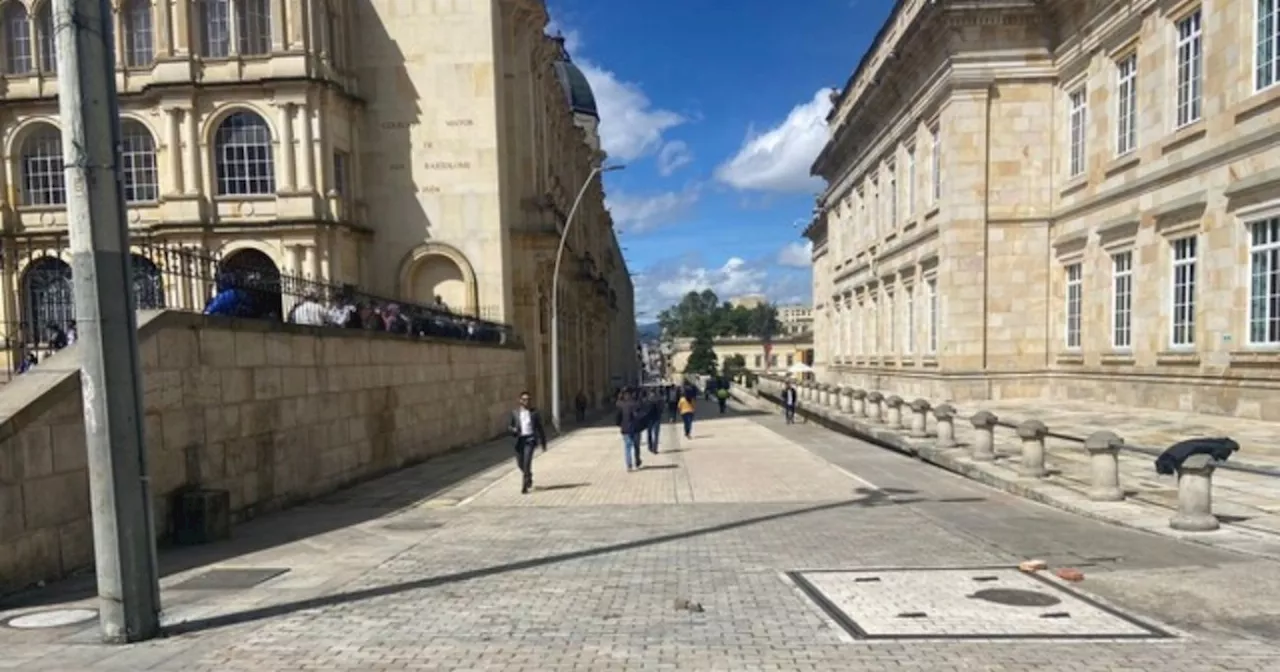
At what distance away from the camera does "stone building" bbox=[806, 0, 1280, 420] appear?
18.7m

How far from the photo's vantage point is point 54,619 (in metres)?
→ 6.10

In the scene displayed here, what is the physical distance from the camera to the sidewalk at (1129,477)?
9117 millimetres

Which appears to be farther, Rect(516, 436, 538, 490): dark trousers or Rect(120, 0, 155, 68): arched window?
Rect(120, 0, 155, 68): arched window

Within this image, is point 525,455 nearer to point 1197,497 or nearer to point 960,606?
point 960,606

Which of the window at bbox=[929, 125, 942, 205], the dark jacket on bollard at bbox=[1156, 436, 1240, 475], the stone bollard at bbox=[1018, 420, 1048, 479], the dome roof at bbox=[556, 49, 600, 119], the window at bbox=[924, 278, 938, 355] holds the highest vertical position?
the dome roof at bbox=[556, 49, 600, 119]

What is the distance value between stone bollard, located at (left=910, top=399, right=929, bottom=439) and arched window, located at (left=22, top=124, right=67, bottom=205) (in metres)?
31.6

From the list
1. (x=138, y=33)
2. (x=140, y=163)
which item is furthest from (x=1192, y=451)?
(x=138, y=33)

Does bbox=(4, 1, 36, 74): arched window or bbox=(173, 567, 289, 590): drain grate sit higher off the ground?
bbox=(4, 1, 36, 74): arched window

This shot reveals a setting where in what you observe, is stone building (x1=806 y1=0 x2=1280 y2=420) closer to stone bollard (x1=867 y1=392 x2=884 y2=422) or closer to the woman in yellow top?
stone bollard (x1=867 y1=392 x2=884 y2=422)

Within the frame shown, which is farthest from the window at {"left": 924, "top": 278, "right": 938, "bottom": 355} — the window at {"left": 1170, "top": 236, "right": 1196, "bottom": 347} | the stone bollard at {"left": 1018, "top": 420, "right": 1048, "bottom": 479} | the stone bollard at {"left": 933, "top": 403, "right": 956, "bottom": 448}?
→ the stone bollard at {"left": 1018, "top": 420, "right": 1048, "bottom": 479}

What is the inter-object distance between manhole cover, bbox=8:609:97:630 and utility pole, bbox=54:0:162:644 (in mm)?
787

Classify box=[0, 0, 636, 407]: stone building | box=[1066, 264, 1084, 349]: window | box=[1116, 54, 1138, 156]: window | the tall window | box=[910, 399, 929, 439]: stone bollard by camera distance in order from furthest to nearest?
1. box=[0, 0, 636, 407]: stone building
2. box=[1066, 264, 1084, 349]: window
3. the tall window
4. box=[1116, 54, 1138, 156]: window
5. box=[910, 399, 929, 439]: stone bollard

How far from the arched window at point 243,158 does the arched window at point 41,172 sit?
22.7ft

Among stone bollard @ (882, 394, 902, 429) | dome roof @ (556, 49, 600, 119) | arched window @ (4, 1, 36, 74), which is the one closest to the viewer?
stone bollard @ (882, 394, 902, 429)
